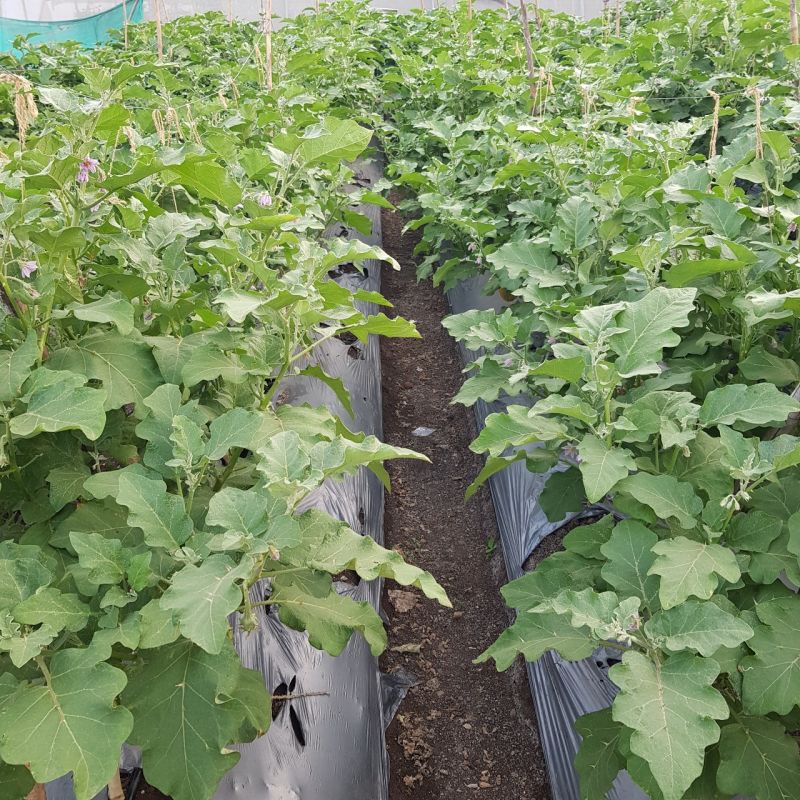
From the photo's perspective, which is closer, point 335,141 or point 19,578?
point 19,578

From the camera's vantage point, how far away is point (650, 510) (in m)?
1.55

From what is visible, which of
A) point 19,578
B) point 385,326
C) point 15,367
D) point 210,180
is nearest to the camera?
point 19,578

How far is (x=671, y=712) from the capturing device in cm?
123

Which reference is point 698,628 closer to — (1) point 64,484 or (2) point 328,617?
(2) point 328,617

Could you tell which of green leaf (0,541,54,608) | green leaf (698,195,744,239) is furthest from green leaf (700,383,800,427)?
green leaf (0,541,54,608)

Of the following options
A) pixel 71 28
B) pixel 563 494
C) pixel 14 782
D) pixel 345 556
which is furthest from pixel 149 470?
pixel 71 28

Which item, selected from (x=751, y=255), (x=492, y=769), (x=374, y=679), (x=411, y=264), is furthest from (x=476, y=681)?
(x=411, y=264)

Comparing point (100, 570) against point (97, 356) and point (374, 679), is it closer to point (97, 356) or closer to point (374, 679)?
point (97, 356)

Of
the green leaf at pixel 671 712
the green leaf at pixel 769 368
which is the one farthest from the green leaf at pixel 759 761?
the green leaf at pixel 769 368

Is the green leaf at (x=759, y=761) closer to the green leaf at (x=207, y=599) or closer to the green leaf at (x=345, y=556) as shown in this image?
the green leaf at (x=345, y=556)

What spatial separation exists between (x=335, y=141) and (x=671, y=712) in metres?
1.29

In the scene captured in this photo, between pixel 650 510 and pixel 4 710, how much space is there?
1175 mm

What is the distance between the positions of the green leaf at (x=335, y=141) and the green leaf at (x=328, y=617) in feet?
3.02

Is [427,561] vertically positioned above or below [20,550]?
below
